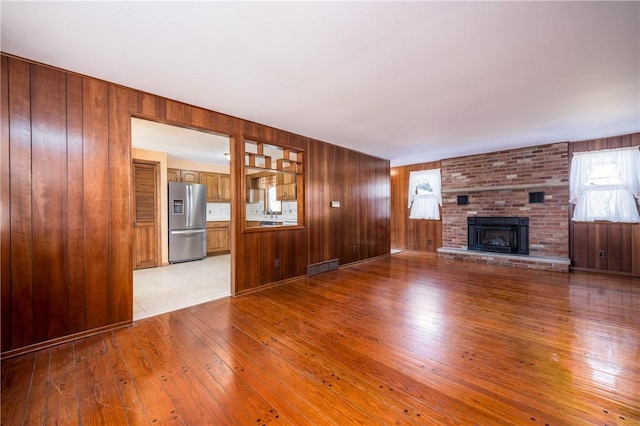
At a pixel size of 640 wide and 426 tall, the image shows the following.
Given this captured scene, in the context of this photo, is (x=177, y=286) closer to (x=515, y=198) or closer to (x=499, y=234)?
(x=499, y=234)

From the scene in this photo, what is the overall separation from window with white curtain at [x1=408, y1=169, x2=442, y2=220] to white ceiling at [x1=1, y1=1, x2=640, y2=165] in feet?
11.7

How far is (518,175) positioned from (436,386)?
5.66 metres

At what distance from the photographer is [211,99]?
305 centimetres

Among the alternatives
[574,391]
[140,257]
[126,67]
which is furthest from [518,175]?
[140,257]

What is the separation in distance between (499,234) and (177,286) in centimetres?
676

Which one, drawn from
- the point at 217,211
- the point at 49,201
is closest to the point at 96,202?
the point at 49,201

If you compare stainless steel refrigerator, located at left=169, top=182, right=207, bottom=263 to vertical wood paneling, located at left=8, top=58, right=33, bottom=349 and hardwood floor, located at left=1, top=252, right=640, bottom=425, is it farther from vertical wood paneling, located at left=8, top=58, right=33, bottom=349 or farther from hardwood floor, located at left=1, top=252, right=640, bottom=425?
vertical wood paneling, located at left=8, top=58, right=33, bottom=349

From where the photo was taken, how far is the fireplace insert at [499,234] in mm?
5668

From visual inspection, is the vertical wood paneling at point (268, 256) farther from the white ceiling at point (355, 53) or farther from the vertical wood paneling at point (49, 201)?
the vertical wood paneling at point (49, 201)

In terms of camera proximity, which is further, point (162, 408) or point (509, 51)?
point (509, 51)

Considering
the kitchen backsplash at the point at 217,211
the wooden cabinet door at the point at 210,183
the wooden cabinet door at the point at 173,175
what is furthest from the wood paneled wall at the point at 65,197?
the kitchen backsplash at the point at 217,211

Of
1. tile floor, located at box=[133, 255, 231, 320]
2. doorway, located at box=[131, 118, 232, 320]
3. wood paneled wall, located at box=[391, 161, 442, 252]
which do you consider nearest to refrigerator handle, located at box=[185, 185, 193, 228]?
doorway, located at box=[131, 118, 232, 320]

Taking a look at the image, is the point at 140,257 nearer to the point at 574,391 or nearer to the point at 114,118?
the point at 114,118

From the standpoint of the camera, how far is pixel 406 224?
7.82m
